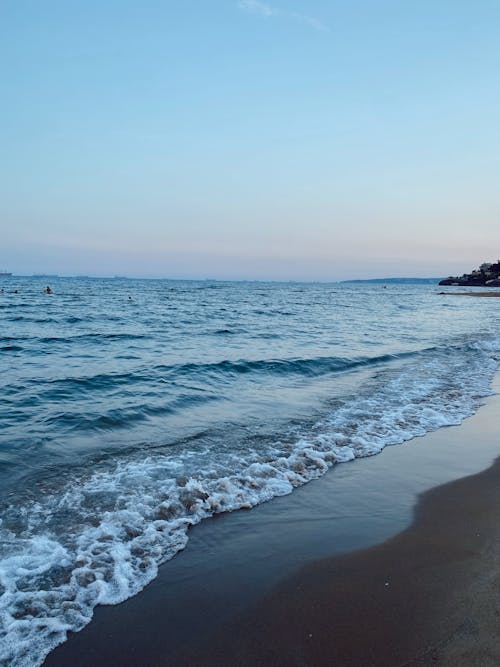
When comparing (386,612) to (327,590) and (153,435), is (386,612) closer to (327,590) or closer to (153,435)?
(327,590)

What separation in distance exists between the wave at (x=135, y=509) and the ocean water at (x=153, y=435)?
0.02 m

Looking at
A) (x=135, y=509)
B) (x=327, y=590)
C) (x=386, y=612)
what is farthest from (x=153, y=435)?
Answer: (x=386, y=612)

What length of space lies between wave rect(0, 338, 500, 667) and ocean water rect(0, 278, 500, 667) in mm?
16

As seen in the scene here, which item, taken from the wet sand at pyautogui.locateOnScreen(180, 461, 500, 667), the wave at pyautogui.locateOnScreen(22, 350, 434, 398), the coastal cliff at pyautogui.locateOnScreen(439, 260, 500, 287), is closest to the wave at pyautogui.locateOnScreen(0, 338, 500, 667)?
the wet sand at pyautogui.locateOnScreen(180, 461, 500, 667)

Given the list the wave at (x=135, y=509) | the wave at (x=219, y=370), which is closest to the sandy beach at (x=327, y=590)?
the wave at (x=135, y=509)

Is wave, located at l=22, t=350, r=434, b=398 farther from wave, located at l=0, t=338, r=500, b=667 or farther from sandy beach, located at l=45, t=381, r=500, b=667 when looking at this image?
sandy beach, located at l=45, t=381, r=500, b=667

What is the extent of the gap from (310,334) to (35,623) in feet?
61.8

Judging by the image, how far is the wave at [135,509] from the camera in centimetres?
329

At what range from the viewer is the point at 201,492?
5.17 meters

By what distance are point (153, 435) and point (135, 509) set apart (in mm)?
2565

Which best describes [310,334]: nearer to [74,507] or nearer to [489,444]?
[489,444]

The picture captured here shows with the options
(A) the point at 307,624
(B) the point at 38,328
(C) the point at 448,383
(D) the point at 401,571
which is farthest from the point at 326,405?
(B) the point at 38,328

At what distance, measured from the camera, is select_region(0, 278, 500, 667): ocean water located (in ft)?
12.2

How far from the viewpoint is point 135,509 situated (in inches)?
188
